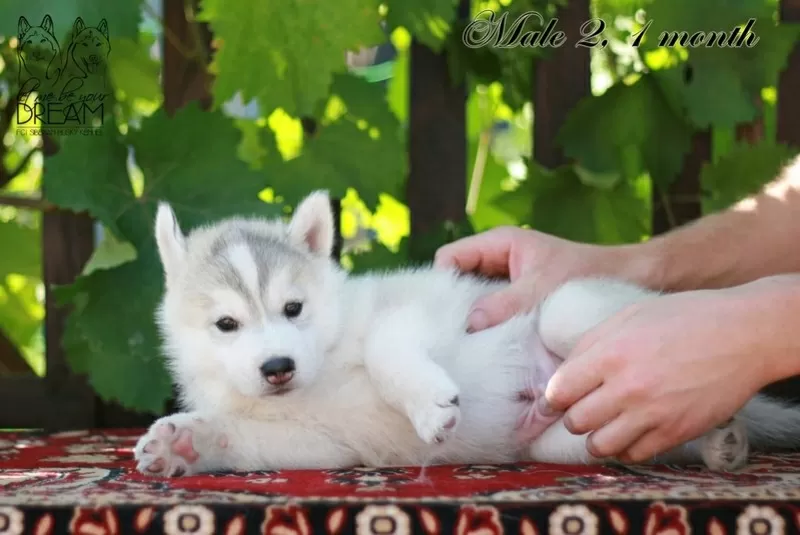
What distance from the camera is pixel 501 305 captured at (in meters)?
2.07

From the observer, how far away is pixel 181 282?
2.03 meters

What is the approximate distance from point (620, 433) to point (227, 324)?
820 millimetres

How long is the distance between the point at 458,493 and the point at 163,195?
59.5 inches

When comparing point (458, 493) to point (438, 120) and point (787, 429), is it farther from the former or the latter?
point (438, 120)

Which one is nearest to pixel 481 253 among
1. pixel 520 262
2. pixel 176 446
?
pixel 520 262

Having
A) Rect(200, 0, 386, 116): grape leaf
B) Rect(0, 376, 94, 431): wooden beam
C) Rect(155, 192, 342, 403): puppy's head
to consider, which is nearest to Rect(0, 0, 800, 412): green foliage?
Rect(200, 0, 386, 116): grape leaf

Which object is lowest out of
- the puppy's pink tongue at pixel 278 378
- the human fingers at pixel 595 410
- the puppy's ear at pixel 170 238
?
the human fingers at pixel 595 410

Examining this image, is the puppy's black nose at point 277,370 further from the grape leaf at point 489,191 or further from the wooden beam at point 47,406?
the grape leaf at point 489,191

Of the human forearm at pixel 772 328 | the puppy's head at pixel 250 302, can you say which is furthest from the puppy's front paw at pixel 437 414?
the human forearm at pixel 772 328

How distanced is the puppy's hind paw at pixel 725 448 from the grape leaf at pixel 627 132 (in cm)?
117

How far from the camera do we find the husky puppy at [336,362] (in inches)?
68.7

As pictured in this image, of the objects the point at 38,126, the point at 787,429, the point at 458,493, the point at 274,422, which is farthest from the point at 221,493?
the point at 38,126

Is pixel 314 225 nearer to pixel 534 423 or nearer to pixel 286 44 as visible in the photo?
pixel 286 44

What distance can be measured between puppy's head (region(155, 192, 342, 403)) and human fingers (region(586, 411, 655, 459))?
57 centimetres
